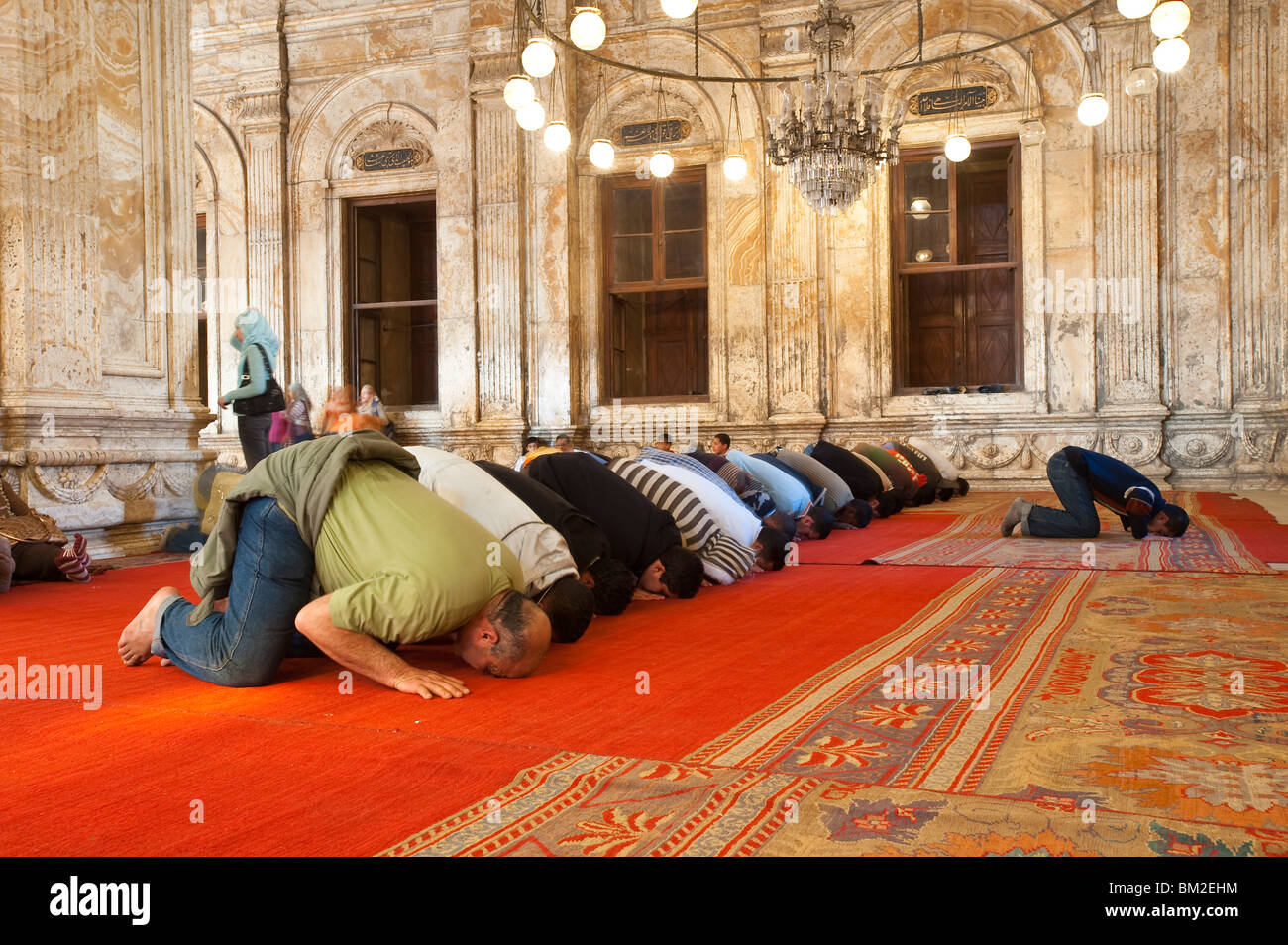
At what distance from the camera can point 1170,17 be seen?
17.7 feet

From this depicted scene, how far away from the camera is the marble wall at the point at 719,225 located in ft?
26.6

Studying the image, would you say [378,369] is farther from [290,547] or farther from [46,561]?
[290,547]

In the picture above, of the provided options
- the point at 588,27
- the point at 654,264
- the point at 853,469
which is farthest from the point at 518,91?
the point at 654,264

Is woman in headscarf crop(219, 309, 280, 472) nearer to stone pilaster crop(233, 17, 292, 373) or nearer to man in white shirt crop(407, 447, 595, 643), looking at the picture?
man in white shirt crop(407, 447, 595, 643)

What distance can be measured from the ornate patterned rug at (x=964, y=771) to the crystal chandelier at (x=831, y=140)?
17.1 ft

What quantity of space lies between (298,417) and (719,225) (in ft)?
13.8

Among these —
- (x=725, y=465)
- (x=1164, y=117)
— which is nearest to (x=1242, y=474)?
(x=1164, y=117)

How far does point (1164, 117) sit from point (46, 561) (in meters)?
8.74

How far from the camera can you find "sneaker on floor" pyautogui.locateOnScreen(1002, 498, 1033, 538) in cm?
525

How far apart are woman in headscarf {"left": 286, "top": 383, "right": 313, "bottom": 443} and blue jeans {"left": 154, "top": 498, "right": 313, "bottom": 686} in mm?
6138

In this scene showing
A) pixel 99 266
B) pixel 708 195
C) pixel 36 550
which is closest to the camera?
pixel 36 550

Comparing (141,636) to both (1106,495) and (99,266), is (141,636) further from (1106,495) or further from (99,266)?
(1106,495)

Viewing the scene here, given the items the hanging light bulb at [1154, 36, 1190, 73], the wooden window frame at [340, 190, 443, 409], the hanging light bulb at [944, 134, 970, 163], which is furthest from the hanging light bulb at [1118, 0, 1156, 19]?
the wooden window frame at [340, 190, 443, 409]

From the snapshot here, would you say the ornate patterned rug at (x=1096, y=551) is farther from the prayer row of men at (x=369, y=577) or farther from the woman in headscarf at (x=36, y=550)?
the woman in headscarf at (x=36, y=550)
